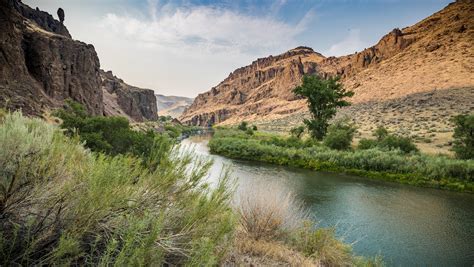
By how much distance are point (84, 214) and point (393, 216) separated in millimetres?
13968

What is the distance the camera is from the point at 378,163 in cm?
2225

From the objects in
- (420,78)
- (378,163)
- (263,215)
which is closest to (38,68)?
(378,163)

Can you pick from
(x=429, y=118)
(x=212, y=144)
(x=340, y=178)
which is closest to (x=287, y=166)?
(x=340, y=178)

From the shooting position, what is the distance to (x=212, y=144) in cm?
3978

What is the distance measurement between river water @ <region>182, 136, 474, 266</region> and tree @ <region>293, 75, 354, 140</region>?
1354cm

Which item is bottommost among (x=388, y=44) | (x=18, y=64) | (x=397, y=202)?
(x=397, y=202)

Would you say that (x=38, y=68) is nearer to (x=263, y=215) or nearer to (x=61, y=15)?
(x=263, y=215)

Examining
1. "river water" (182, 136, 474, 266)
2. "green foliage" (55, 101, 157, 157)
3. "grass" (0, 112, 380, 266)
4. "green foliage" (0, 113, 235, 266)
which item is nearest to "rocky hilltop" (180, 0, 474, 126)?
"river water" (182, 136, 474, 266)

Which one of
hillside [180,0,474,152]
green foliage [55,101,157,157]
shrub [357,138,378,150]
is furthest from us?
hillside [180,0,474,152]

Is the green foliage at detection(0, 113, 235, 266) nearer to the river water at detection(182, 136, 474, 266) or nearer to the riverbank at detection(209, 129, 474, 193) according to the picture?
the river water at detection(182, 136, 474, 266)

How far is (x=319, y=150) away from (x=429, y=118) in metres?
24.7

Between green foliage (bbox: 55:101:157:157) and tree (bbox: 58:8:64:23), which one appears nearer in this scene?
green foliage (bbox: 55:101:157:157)

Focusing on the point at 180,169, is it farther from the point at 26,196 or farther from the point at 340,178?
the point at 340,178

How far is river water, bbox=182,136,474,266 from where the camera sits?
31.1 ft
